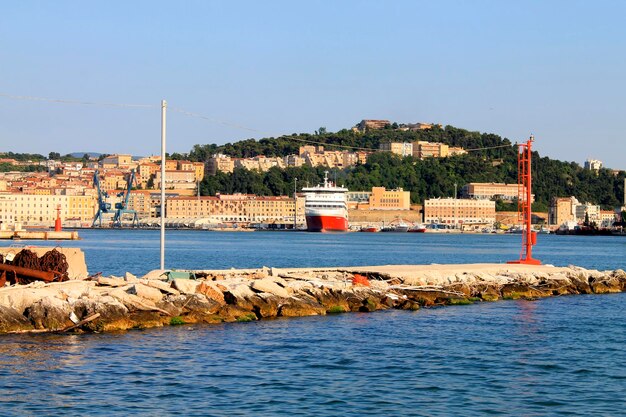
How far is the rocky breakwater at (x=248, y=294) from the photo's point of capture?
1639 cm

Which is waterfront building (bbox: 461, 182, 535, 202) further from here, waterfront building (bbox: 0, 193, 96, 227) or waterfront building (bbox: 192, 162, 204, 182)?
waterfront building (bbox: 0, 193, 96, 227)

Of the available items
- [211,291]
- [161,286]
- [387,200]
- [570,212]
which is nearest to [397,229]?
[387,200]

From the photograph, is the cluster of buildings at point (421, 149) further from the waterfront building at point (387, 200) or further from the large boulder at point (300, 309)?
the large boulder at point (300, 309)

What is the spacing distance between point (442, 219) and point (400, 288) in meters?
138

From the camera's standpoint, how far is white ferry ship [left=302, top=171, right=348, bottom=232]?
11294 cm

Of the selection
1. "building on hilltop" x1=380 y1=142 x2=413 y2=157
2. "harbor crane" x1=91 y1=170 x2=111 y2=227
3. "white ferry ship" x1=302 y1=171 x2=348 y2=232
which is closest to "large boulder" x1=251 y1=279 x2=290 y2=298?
"white ferry ship" x1=302 y1=171 x2=348 y2=232

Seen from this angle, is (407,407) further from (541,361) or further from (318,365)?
(541,361)

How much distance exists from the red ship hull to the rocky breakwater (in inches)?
3452

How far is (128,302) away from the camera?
1730 cm

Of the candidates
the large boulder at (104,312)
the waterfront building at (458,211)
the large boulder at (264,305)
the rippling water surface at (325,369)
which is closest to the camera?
the rippling water surface at (325,369)

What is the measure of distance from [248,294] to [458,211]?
463 feet

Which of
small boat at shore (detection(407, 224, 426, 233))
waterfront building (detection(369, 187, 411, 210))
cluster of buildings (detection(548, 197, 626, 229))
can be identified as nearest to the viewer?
small boat at shore (detection(407, 224, 426, 233))

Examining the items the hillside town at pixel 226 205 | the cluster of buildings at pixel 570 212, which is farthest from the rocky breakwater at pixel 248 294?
the cluster of buildings at pixel 570 212

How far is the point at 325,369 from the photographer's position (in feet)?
46.4
